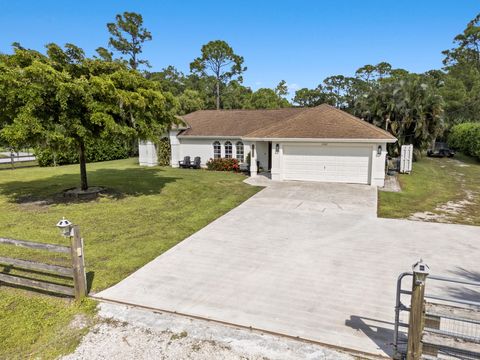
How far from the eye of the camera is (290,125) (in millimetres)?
19453

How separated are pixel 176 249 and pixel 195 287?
225 cm

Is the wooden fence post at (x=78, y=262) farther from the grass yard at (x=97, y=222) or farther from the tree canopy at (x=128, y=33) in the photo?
the tree canopy at (x=128, y=33)

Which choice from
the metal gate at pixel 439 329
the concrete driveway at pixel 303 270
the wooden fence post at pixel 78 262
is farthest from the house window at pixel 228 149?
the metal gate at pixel 439 329

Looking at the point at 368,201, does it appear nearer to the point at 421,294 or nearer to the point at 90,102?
the point at 421,294

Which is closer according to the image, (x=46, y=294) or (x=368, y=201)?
(x=46, y=294)

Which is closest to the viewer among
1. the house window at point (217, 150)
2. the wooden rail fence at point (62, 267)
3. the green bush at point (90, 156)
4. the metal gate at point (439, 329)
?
the metal gate at point (439, 329)

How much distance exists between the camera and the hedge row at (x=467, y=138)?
2923 centimetres

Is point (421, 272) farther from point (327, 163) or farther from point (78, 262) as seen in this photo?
point (327, 163)

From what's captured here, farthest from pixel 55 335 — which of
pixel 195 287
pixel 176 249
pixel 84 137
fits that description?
pixel 84 137

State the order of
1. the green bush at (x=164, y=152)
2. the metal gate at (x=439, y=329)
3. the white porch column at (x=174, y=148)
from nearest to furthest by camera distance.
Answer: the metal gate at (x=439, y=329) → the white porch column at (x=174, y=148) → the green bush at (x=164, y=152)

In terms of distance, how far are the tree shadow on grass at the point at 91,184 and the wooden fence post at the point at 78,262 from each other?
355 inches

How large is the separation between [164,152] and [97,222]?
15816 mm

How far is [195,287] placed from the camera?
651 cm

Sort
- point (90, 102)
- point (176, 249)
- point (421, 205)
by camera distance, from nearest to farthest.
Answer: point (176, 249) < point (90, 102) < point (421, 205)
